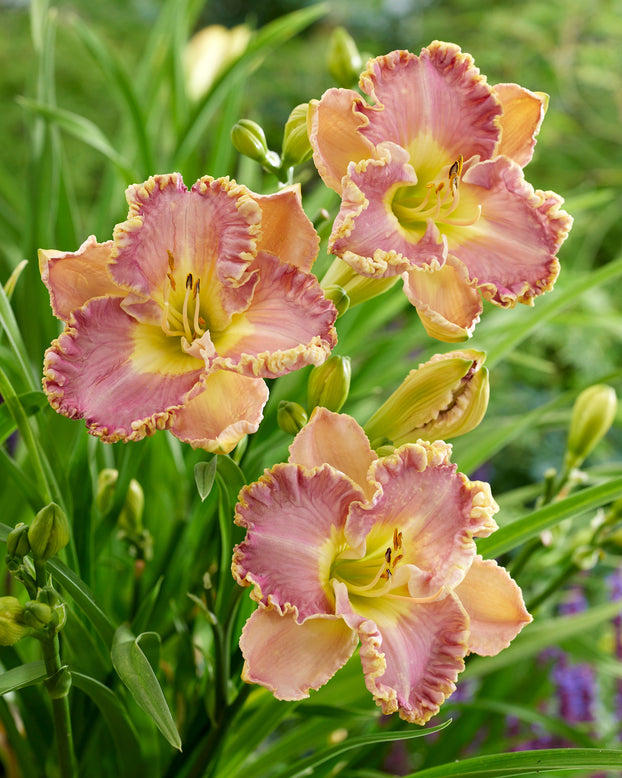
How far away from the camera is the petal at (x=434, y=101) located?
315mm

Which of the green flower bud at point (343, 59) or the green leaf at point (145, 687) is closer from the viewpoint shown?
the green leaf at point (145, 687)

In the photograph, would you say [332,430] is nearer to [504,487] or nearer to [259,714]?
[259,714]

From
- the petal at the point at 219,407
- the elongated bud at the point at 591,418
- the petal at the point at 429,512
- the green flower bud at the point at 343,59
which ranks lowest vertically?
the elongated bud at the point at 591,418

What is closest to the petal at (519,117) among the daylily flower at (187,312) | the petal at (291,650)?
the daylily flower at (187,312)

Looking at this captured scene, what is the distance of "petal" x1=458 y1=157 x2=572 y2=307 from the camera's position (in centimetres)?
32

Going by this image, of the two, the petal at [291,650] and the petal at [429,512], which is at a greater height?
the petal at [429,512]

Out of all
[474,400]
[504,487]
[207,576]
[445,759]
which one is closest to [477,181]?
[474,400]

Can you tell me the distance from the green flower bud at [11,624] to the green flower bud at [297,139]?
0.21 meters

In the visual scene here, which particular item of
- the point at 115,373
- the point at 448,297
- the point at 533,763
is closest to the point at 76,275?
the point at 115,373

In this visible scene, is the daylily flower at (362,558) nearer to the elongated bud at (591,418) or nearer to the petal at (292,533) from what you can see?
the petal at (292,533)

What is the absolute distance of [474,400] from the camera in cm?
33

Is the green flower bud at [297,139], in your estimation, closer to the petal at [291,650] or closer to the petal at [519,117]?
the petal at [519,117]

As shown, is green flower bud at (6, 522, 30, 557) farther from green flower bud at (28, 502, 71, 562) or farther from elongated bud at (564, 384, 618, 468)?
elongated bud at (564, 384, 618, 468)

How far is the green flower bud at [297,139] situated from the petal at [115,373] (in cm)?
10
